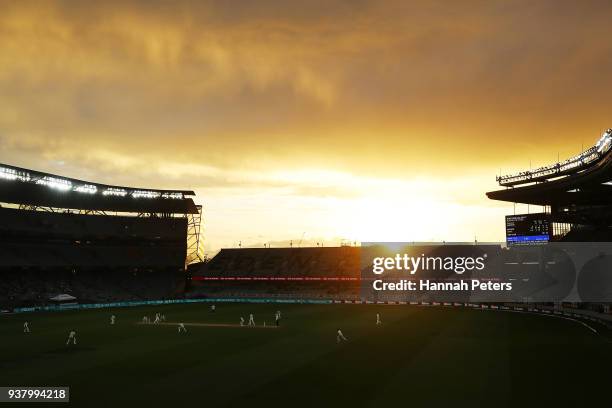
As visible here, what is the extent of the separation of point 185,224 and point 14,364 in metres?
87.8

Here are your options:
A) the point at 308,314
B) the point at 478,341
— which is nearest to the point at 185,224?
the point at 308,314

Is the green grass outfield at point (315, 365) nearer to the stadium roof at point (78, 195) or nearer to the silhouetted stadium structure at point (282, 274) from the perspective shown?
the stadium roof at point (78, 195)

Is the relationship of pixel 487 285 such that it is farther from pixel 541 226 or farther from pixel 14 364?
pixel 14 364

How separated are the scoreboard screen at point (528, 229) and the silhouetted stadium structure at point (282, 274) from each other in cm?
3152

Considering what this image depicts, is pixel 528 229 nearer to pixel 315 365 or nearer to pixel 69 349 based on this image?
pixel 315 365

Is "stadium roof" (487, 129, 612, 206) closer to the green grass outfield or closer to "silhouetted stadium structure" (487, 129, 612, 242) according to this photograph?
"silhouetted stadium structure" (487, 129, 612, 242)

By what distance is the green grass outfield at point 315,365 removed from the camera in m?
23.3

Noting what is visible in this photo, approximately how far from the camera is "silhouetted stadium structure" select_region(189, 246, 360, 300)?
107 meters

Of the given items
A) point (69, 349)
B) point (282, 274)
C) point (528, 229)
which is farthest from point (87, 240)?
point (528, 229)

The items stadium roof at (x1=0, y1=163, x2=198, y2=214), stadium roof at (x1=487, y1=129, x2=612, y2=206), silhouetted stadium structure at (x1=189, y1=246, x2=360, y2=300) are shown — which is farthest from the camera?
silhouetted stadium structure at (x1=189, y1=246, x2=360, y2=300)

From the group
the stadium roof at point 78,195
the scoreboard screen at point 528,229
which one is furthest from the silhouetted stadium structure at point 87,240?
the scoreboard screen at point 528,229

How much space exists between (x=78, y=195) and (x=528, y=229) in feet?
281

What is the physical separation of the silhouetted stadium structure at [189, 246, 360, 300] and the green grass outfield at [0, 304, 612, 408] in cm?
5505

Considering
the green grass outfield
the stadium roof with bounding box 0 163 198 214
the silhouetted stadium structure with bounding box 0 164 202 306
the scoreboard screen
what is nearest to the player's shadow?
the green grass outfield
